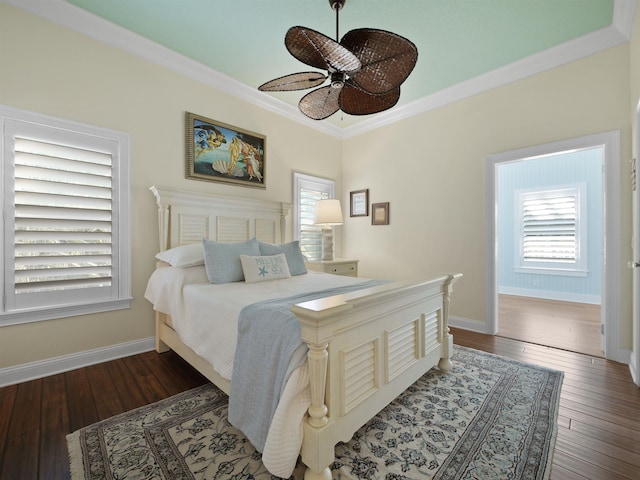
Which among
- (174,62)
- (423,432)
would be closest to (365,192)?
(174,62)

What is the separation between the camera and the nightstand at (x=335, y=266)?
3.73 m

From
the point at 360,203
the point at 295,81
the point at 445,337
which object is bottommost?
the point at 445,337

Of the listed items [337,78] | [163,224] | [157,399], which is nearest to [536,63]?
[337,78]

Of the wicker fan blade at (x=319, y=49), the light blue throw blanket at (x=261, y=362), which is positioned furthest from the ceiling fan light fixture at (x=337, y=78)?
the light blue throw blanket at (x=261, y=362)

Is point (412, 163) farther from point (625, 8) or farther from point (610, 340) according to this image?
point (610, 340)

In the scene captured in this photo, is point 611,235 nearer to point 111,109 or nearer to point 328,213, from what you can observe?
point 328,213

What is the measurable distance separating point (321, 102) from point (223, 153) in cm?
160

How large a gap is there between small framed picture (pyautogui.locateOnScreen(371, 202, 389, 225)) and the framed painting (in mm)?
1663

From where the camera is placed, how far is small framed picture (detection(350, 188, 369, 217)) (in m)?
4.43

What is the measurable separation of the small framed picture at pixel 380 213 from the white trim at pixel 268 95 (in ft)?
3.92

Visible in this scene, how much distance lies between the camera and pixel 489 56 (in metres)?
2.89

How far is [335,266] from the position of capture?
385 centimetres

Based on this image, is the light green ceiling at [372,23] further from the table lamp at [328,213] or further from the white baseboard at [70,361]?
the white baseboard at [70,361]

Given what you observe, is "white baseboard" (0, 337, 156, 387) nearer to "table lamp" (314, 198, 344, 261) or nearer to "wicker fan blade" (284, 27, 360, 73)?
"table lamp" (314, 198, 344, 261)
